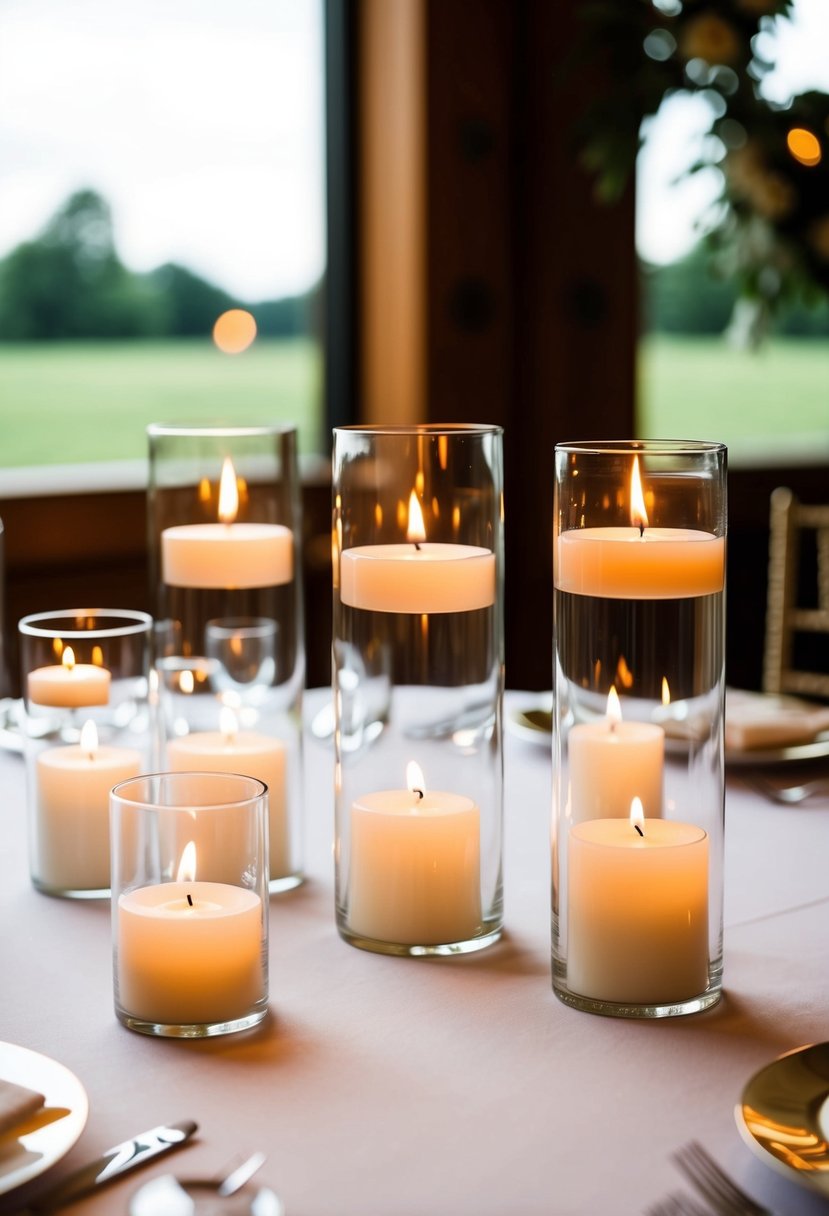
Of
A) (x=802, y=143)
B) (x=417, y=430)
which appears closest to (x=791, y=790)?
(x=417, y=430)

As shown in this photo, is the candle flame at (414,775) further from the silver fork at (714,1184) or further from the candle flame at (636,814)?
the silver fork at (714,1184)

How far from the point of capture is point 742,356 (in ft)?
12.8

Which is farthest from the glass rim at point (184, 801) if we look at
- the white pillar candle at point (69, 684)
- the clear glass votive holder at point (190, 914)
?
the white pillar candle at point (69, 684)

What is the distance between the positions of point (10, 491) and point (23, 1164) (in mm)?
2109

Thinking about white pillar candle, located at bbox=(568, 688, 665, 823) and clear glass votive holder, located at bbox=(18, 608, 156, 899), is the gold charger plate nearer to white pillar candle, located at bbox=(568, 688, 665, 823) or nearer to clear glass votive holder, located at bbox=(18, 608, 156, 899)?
white pillar candle, located at bbox=(568, 688, 665, 823)

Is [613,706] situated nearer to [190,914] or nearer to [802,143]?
[190,914]

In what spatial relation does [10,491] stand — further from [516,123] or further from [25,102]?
[516,123]

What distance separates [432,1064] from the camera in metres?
0.75

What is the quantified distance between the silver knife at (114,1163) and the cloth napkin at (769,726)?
0.79 metres

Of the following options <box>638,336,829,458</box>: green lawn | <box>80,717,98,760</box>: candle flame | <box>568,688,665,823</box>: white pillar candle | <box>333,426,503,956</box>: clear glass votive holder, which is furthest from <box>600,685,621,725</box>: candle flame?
<box>638,336,829,458</box>: green lawn

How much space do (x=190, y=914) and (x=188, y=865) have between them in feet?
0.10

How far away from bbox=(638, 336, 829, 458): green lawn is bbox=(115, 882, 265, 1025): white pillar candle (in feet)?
9.12

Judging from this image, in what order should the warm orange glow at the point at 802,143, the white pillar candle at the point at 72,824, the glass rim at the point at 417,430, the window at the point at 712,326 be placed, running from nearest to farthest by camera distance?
the glass rim at the point at 417,430, the white pillar candle at the point at 72,824, the warm orange glow at the point at 802,143, the window at the point at 712,326

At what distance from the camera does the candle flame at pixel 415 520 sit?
0.90 meters
